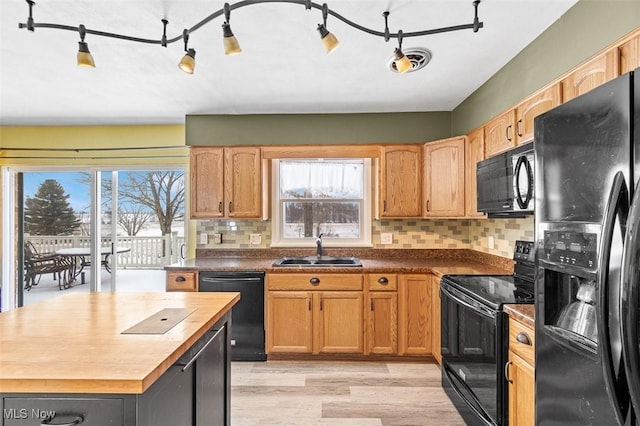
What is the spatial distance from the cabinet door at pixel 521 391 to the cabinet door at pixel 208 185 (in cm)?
282

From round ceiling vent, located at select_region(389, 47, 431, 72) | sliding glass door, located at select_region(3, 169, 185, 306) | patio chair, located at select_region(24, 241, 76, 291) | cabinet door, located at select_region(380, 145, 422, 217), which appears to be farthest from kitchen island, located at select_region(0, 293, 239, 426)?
patio chair, located at select_region(24, 241, 76, 291)

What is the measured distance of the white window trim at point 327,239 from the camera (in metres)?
3.88

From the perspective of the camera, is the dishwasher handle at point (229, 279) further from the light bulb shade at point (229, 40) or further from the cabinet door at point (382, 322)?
the light bulb shade at point (229, 40)

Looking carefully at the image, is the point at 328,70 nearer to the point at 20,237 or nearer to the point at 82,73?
Result: the point at 82,73

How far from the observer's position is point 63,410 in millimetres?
1007

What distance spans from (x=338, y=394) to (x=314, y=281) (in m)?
0.94

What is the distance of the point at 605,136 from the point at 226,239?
11.3 feet

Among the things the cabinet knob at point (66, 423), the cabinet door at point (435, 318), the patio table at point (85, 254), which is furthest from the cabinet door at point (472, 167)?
the patio table at point (85, 254)

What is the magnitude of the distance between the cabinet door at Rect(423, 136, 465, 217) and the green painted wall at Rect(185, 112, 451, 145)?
0.36 metres

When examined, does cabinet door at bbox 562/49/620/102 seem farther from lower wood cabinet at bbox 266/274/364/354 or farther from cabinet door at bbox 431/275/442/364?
lower wood cabinet at bbox 266/274/364/354

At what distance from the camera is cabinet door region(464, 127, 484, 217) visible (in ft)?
9.55

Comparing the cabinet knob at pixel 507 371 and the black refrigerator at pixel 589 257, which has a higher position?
the black refrigerator at pixel 589 257

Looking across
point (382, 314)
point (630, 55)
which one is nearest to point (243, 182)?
point (382, 314)

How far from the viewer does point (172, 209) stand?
416 cm
